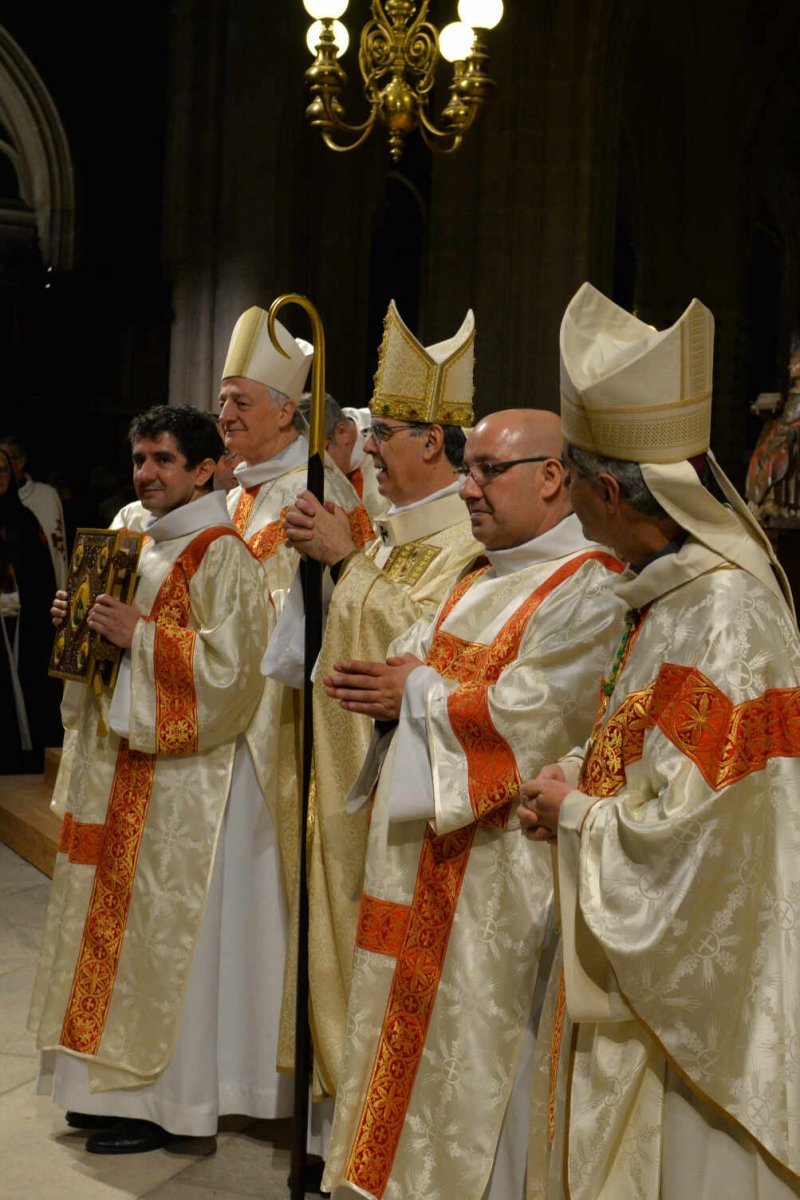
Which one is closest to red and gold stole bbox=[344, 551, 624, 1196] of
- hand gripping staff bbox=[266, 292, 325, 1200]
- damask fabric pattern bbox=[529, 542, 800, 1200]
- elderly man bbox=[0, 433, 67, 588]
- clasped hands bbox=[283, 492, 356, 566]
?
hand gripping staff bbox=[266, 292, 325, 1200]

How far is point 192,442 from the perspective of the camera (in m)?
3.99

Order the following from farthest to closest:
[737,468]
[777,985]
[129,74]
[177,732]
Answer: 1. [737,468]
2. [129,74]
3. [177,732]
4. [777,985]

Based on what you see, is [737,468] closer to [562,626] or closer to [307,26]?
[307,26]

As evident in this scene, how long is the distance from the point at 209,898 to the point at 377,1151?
1.15m

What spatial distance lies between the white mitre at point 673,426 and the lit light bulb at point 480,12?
17.1ft

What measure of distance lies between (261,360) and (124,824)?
4.63ft

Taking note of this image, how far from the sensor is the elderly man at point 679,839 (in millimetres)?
2109

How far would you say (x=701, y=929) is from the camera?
2127 mm

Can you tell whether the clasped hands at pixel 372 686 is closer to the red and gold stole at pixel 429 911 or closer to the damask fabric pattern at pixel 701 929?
the red and gold stole at pixel 429 911

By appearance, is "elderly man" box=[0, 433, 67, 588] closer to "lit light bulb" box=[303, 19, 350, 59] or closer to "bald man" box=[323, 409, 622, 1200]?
"lit light bulb" box=[303, 19, 350, 59]

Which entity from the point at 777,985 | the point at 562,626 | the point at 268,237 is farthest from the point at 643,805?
the point at 268,237

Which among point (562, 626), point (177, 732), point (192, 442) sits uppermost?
point (192, 442)

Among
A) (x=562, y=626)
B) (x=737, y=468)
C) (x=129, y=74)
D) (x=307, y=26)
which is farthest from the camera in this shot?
(x=737, y=468)

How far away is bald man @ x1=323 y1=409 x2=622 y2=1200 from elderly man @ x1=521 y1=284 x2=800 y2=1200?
501 mm
